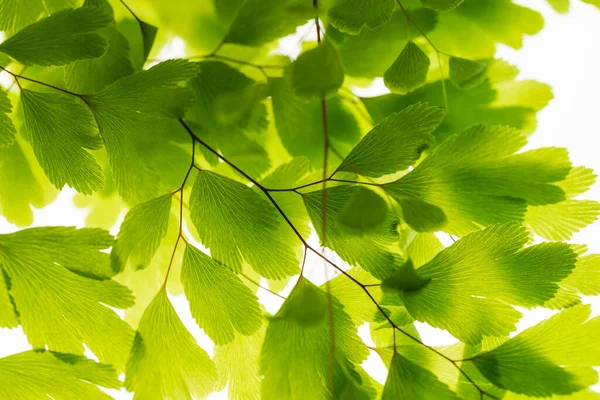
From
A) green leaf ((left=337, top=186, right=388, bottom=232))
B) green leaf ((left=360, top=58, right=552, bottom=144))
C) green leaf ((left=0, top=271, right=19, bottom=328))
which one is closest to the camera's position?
green leaf ((left=337, top=186, right=388, bottom=232))

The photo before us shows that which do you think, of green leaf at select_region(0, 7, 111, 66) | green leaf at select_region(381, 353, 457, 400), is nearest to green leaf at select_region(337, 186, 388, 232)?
green leaf at select_region(381, 353, 457, 400)

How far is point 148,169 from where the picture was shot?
0.56m

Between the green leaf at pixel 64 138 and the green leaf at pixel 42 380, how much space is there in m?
0.18

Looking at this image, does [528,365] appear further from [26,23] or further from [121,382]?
[26,23]

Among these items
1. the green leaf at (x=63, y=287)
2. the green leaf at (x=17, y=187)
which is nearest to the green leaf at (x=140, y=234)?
the green leaf at (x=63, y=287)

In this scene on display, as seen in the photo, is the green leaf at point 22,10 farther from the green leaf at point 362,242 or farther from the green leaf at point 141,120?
the green leaf at point 362,242

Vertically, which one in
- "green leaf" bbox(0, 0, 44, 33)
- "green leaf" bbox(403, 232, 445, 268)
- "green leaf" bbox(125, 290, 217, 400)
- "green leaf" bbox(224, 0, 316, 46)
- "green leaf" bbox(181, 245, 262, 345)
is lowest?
"green leaf" bbox(125, 290, 217, 400)

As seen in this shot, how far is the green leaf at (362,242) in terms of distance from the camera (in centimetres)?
51

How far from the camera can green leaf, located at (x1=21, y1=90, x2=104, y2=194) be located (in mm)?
524

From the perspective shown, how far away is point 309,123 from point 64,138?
0.27 m

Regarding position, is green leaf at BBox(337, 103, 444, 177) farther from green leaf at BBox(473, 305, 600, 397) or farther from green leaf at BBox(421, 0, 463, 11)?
green leaf at BBox(473, 305, 600, 397)

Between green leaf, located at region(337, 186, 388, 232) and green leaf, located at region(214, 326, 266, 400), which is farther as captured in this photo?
green leaf, located at region(214, 326, 266, 400)

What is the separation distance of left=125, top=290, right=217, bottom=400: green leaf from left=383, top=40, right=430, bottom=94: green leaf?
0.34m

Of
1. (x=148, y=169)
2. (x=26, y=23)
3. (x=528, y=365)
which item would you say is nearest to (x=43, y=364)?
(x=148, y=169)
